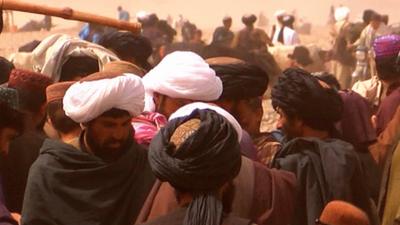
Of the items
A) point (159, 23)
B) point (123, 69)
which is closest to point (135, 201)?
point (123, 69)

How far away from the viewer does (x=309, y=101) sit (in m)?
5.02

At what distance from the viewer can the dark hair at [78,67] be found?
6195 mm

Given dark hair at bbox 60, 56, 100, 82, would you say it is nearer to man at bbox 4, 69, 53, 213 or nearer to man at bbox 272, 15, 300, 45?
man at bbox 4, 69, 53, 213

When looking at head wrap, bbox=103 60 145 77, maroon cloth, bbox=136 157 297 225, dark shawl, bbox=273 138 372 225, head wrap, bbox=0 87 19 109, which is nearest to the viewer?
maroon cloth, bbox=136 157 297 225

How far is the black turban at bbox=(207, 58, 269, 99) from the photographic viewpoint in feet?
16.9

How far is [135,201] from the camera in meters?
4.68

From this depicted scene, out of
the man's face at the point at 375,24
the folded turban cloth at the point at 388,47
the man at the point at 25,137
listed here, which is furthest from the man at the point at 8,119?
the man's face at the point at 375,24

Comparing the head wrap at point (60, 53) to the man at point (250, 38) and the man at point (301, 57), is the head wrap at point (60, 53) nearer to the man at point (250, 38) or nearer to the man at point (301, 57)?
the man at point (250, 38)

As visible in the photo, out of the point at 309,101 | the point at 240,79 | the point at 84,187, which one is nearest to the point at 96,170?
the point at 84,187

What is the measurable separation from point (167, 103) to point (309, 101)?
0.65 m

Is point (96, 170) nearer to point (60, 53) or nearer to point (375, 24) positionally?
point (60, 53)

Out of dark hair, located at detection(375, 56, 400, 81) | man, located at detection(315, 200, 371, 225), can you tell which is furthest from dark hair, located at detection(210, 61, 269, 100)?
dark hair, located at detection(375, 56, 400, 81)

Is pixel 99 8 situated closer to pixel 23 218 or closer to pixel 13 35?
pixel 13 35

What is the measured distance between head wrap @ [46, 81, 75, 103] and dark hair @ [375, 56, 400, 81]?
6.95 ft
